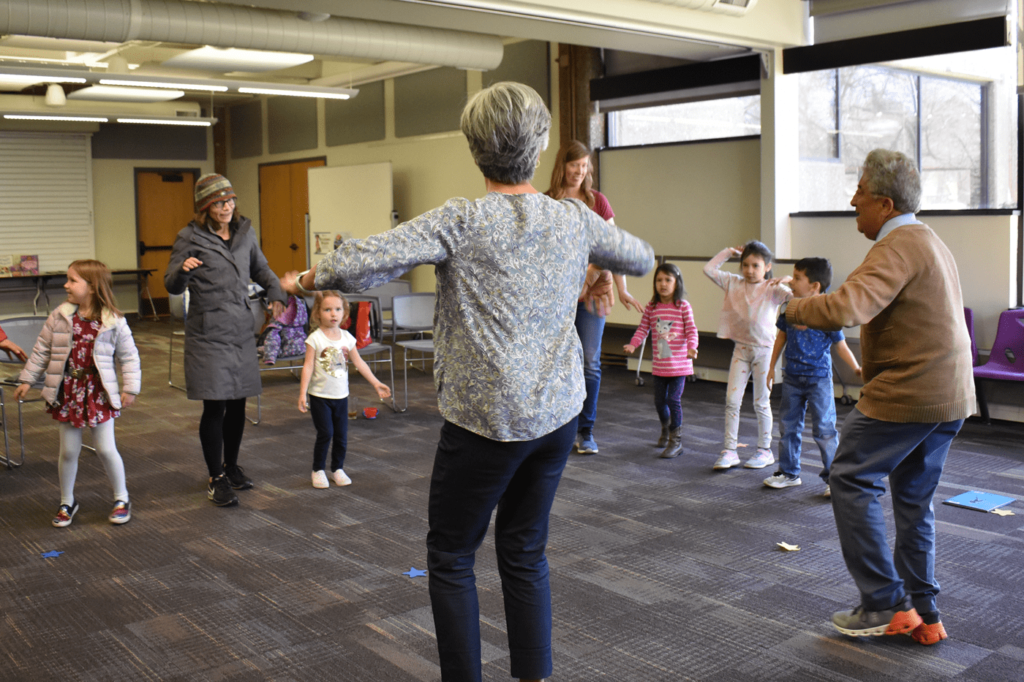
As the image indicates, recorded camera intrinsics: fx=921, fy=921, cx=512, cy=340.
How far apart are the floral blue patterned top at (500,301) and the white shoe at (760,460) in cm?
320

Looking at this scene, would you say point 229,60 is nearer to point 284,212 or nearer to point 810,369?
point 284,212

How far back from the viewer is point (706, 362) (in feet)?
26.7

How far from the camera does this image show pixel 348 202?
11711 mm

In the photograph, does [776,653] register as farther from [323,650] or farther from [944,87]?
[944,87]

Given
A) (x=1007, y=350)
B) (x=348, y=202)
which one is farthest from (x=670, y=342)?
(x=348, y=202)

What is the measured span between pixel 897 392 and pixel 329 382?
9.09 feet

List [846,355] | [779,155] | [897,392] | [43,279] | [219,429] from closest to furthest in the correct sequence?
1. [897,392]
2. [846,355]
3. [219,429]
4. [779,155]
5. [43,279]

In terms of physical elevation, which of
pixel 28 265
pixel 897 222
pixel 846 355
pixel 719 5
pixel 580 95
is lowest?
pixel 846 355

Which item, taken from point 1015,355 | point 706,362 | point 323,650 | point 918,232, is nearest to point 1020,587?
point 918,232

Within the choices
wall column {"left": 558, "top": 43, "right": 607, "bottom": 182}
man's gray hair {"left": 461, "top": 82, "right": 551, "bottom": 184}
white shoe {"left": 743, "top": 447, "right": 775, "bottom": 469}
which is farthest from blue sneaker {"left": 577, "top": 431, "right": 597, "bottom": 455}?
wall column {"left": 558, "top": 43, "right": 607, "bottom": 182}

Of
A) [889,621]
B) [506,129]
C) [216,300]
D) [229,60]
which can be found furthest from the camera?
[229,60]

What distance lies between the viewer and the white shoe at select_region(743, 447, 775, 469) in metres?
4.95

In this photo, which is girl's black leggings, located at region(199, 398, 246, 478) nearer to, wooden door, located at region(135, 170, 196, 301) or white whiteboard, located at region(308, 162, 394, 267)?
white whiteboard, located at region(308, 162, 394, 267)

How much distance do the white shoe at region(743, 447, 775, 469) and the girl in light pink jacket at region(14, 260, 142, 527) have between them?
122 inches
